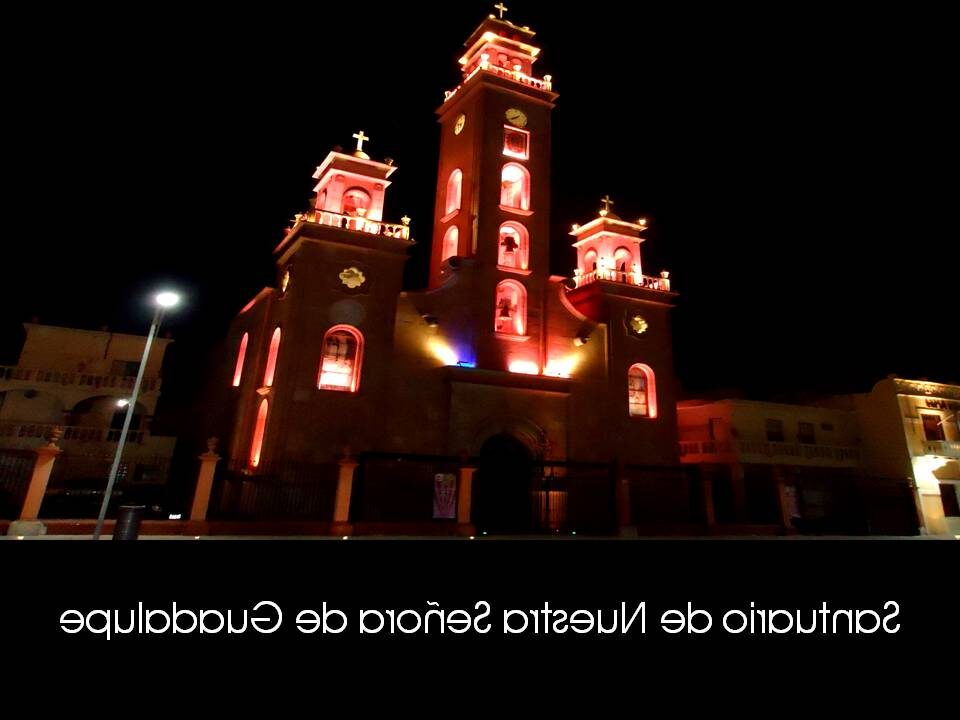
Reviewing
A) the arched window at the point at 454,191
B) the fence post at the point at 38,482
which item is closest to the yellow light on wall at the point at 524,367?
the arched window at the point at 454,191

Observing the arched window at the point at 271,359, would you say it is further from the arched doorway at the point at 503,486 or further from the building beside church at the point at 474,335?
the arched doorway at the point at 503,486

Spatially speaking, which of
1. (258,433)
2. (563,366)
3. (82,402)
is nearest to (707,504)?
(563,366)

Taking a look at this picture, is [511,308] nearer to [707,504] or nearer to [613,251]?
[613,251]

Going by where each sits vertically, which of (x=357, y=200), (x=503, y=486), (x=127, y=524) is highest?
(x=357, y=200)

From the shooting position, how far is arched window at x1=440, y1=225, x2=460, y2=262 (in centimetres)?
2841

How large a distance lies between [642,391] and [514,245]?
9.53 meters

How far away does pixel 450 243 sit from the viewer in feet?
93.9

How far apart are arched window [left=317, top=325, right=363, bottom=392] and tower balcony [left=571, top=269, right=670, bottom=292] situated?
12.2 metres

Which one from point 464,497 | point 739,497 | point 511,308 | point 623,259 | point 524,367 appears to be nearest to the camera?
point 464,497

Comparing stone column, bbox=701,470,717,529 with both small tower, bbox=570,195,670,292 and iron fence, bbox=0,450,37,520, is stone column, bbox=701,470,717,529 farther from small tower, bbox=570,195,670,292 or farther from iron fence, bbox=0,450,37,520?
iron fence, bbox=0,450,37,520

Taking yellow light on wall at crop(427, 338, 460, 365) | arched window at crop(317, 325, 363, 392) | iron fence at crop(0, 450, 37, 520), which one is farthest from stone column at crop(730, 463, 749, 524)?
iron fence at crop(0, 450, 37, 520)
